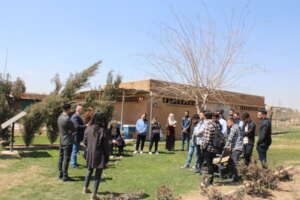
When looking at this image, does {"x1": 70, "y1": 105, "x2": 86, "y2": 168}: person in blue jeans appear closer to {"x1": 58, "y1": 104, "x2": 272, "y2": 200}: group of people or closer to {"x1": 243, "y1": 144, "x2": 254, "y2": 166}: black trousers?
{"x1": 58, "y1": 104, "x2": 272, "y2": 200}: group of people

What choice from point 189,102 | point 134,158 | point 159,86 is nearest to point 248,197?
point 134,158

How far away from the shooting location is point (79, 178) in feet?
21.9

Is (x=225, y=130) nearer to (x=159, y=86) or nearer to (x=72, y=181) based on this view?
(x=72, y=181)

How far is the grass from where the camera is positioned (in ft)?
18.3

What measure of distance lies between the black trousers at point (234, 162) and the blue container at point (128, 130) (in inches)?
419

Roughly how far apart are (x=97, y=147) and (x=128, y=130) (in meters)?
11.9

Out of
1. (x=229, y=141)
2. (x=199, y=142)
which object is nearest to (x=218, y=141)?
(x=229, y=141)

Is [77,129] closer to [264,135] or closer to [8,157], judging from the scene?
[8,157]

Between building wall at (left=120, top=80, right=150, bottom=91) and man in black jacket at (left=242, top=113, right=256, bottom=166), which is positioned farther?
building wall at (left=120, top=80, right=150, bottom=91)

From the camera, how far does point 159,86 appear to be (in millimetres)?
17391

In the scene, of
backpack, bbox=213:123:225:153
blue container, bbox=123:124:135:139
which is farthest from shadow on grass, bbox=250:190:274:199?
blue container, bbox=123:124:135:139

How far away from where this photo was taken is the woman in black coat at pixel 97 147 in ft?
16.4

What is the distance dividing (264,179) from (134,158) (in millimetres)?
5141

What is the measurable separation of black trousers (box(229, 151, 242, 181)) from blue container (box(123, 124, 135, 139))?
1064cm
